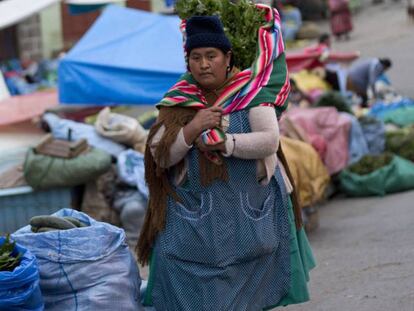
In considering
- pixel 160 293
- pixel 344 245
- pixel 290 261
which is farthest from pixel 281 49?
pixel 344 245

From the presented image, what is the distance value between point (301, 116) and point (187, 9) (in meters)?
5.00

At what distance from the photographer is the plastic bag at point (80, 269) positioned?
13.9 ft

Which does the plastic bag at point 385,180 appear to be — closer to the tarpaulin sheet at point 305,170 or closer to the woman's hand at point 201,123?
the tarpaulin sheet at point 305,170

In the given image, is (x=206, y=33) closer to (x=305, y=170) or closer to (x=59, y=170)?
(x=59, y=170)

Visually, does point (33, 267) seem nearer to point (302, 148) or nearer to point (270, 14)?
point (270, 14)

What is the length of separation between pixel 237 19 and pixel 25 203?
3.98m

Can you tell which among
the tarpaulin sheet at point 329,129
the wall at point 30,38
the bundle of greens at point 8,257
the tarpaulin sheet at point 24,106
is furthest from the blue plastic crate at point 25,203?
the wall at point 30,38

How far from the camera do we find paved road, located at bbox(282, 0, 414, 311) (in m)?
5.49

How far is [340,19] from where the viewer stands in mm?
24266

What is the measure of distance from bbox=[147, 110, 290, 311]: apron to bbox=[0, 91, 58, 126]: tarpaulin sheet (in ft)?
18.8

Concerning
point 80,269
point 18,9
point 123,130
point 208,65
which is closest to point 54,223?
point 80,269

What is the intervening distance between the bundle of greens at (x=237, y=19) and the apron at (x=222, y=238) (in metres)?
0.32

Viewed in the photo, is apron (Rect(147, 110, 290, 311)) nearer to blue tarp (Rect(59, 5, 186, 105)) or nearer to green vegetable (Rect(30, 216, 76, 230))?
green vegetable (Rect(30, 216, 76, 230))

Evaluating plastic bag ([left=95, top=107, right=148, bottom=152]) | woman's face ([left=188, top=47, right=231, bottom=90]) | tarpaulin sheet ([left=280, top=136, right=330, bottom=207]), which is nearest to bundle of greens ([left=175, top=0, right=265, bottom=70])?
woman's face ([left=188, top=47, right=231, bottom=90])
